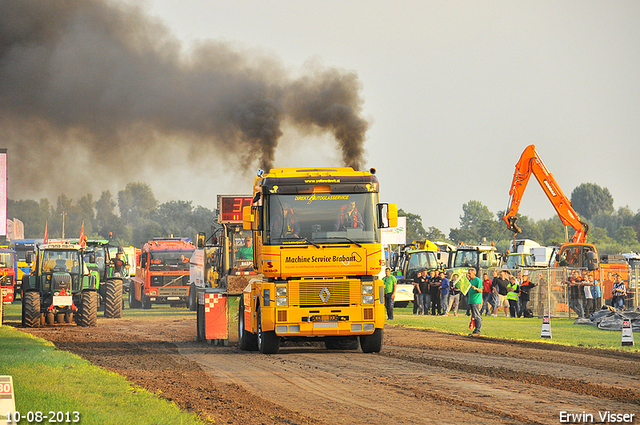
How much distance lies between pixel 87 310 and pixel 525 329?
1423cm

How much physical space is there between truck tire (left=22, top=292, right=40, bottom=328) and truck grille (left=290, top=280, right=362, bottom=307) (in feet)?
43.8

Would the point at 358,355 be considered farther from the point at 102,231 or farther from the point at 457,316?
the point at 102,231

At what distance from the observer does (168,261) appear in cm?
4066

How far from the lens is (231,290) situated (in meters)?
19.5

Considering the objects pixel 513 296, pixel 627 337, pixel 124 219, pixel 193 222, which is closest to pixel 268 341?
pixel 627 337

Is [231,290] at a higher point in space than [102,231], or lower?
lower

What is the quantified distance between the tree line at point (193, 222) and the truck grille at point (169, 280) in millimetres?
62742

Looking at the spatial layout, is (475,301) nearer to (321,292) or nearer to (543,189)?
(321,292)

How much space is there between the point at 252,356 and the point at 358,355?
2282 millimetres

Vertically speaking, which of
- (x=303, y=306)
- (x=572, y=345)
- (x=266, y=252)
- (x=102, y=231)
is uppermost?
(x=102, y=231)

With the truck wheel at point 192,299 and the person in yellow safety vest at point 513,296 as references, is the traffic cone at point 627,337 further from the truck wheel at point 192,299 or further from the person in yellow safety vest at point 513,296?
the truck wheel at point 192,299

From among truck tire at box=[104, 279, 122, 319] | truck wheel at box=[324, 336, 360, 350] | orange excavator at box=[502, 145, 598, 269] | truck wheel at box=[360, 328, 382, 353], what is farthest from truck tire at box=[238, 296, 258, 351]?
orange excavator at box=[502, 145, 598, 269]

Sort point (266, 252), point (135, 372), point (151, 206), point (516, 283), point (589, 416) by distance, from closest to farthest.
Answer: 1. point (589, 416)
2. point (135, 372)
3. point (266, 252)
4. point (516, 283)
5. point (151, 206)

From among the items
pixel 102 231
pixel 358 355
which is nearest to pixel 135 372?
pixel 358 355
